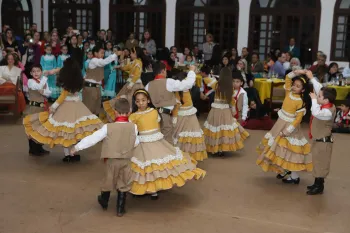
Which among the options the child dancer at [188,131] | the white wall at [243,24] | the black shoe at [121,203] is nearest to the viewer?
the black shoe at [121,203]

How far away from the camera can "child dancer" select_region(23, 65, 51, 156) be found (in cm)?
619

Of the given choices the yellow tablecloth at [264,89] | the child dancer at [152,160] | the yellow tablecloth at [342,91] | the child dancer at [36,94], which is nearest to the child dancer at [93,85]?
the child dancer at [36,94]

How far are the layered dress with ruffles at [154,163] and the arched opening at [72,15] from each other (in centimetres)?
1117

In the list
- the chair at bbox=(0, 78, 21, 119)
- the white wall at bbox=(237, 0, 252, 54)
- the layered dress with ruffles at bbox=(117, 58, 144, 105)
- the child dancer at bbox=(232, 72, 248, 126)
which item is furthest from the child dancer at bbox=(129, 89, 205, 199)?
the white wall at bbox=(237, 0, 252, 54)

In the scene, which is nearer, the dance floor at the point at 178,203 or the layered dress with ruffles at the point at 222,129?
the dance floor at the point at 178,203

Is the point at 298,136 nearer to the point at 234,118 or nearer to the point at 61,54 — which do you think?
the point at 234,118

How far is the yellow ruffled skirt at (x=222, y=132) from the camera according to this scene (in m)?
6.57

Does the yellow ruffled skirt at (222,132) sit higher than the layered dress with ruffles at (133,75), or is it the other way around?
the layered dress with ruffles at (133,75)

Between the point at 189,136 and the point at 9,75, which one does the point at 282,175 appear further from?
the point at 9,75

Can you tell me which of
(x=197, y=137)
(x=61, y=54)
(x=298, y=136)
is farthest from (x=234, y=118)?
(x=61, y=54)

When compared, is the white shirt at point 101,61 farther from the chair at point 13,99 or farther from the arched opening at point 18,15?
the arched opening at point 18,15

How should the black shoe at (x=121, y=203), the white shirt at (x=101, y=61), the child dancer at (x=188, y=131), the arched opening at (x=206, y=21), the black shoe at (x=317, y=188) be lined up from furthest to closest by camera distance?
the arched opening at (x=206, y=21) < the white shirt at (x=101, y=61) < the child dancer at (x=188, y=131) < the black shoe at (x=317, y=188) < the black shoe at (x=121, y=203)

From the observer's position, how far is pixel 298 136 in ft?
17.9

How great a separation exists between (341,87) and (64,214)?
245 inches
